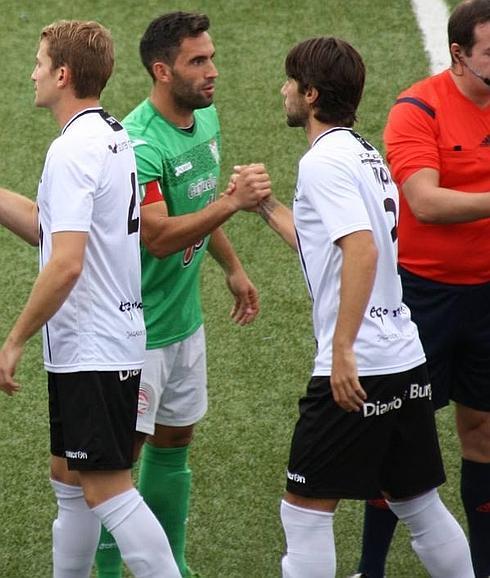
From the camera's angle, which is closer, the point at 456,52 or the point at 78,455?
the point at 78,455

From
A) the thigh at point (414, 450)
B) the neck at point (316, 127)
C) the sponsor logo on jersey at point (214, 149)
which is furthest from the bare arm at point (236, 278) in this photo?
the thigh at point (414, 450)

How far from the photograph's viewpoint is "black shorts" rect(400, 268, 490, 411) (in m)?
4.42

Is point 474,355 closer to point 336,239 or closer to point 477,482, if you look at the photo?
point 477,482

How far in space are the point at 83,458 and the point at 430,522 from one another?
1018mm

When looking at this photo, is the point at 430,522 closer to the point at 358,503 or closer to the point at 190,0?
the point at 358,503

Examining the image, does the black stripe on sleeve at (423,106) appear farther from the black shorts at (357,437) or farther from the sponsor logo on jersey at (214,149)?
the black shorts at (357,437)

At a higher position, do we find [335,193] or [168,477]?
[335,193]

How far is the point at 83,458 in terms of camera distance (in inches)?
153

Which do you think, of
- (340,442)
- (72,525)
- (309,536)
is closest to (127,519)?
(72,525)

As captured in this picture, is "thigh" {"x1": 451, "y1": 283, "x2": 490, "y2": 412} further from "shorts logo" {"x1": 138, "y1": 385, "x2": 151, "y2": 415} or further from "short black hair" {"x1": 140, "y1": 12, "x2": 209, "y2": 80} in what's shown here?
"short black hair" {"x1": 140, "y1": 12, "x2": 209, "y2": 80}

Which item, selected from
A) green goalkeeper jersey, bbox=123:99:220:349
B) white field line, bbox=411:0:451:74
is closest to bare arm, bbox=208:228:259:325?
green goalkeeper jersey, bbox=123:99:220:349

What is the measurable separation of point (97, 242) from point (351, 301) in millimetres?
731

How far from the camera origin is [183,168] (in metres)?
4.37

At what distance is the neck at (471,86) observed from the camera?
4324mm
